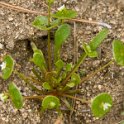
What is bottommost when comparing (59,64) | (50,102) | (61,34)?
(50,102)

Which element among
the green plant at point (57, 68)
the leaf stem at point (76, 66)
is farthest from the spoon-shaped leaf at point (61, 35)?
the leaf stem at point (76, 66)

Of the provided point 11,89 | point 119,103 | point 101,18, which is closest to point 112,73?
point 119,103

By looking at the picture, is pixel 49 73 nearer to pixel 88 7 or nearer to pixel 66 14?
pixel 66 14

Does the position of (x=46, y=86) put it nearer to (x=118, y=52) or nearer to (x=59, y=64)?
(x=59, y=64)

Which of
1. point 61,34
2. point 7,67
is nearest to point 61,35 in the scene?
point 61,34

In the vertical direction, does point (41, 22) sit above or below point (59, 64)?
above

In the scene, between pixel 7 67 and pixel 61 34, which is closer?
A: pixel 7 67

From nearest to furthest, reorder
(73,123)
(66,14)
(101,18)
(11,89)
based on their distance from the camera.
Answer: (11,89) → (66,14) → (73,123) → (101,18)

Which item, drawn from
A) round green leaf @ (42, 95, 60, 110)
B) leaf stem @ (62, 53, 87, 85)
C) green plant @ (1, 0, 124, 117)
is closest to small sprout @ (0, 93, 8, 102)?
green plant @ (1, 0, 124, 117)

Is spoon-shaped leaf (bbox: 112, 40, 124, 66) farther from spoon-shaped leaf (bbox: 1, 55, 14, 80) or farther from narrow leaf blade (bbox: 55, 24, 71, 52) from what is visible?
spoon-shaped leaf (bbox: 1, 55, 14, 80)

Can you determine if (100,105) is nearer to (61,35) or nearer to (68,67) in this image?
(68,67)

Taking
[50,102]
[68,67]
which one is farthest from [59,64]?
[50,102]
